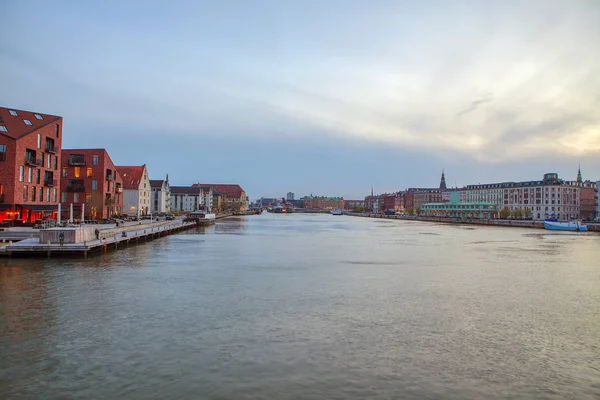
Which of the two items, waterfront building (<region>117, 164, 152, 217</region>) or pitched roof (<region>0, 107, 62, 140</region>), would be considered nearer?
pitched roof (<region>0, 107, 62, 140</region>)

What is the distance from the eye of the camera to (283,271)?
31.9m

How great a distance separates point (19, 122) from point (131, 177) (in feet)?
147

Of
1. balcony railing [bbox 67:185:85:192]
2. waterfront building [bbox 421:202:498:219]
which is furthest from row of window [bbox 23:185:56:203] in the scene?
waterfront building [bbox 421:202:498:219]

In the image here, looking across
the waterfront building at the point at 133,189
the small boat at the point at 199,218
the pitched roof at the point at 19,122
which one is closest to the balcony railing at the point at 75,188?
the pitched roof at the point at 19,122

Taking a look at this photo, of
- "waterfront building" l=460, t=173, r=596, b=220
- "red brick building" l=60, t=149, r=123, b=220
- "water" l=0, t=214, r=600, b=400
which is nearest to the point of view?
"water" l=0, t=214, r=600, b=400

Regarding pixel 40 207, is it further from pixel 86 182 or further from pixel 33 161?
pixel 86 182

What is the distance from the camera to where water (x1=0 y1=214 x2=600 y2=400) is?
12.0m

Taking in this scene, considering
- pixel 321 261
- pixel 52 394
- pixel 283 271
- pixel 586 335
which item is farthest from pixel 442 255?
pixel 52 394

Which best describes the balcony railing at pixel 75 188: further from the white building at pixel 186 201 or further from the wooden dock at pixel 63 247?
the white building at pixel 186 201

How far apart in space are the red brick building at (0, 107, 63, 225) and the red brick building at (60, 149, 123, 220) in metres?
8.49

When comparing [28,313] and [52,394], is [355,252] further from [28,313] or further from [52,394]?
[52,394]

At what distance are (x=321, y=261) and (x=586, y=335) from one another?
2295 centimetres

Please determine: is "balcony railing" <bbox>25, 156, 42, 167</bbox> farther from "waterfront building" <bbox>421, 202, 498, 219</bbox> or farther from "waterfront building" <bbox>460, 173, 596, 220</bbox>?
"waterfront building" <bbox>421, 202, 498, 219</bbox>

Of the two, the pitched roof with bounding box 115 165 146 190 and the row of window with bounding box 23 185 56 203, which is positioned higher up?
the pitched roof with bounding box 115 165 146 190
